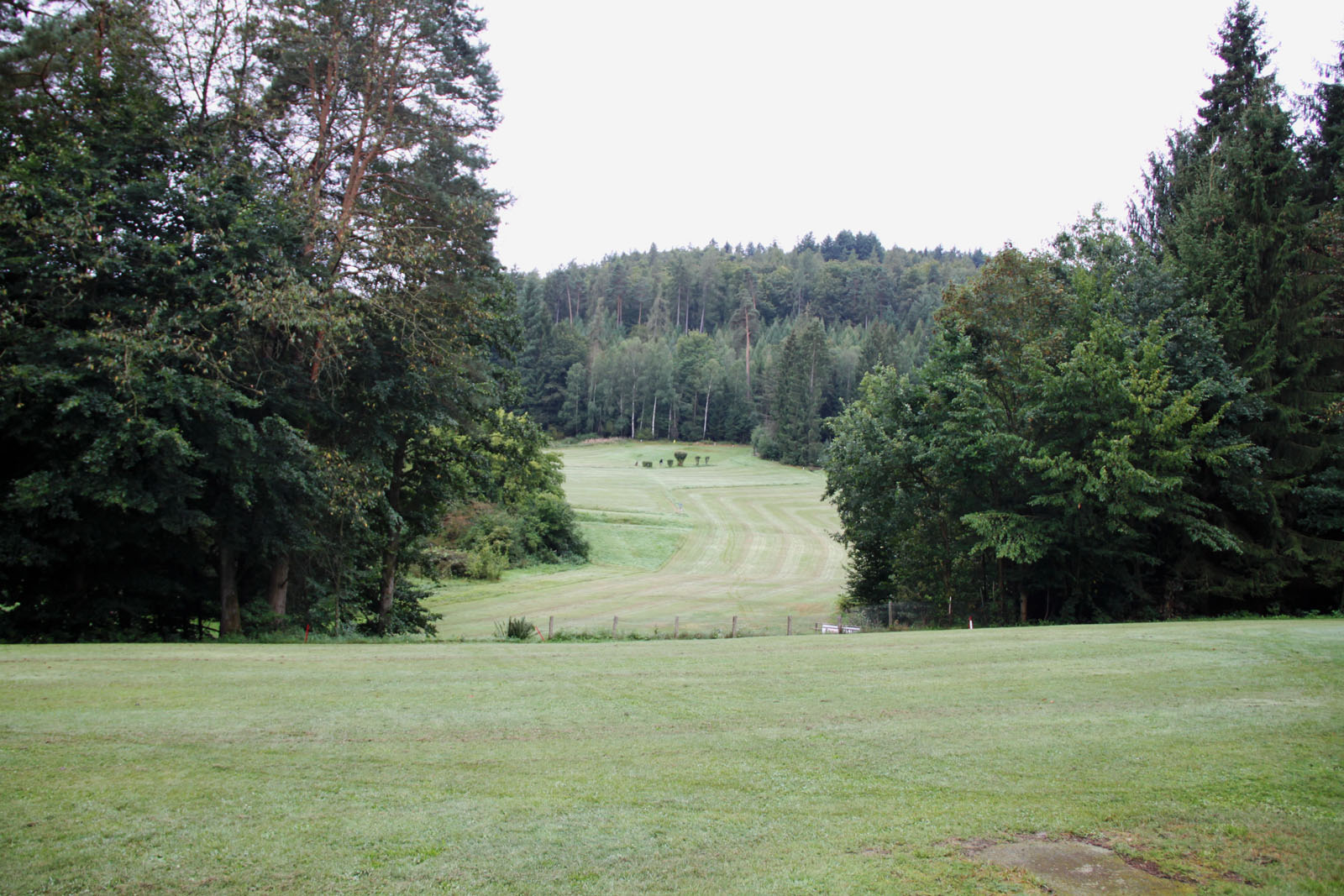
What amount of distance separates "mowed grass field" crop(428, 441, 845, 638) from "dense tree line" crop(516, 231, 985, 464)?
43.8ft

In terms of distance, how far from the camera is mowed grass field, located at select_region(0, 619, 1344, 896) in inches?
213

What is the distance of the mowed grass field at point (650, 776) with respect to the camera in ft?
17.7

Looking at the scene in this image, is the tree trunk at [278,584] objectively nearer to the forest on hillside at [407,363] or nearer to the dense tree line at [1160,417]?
the forest on hillside at [407,363]

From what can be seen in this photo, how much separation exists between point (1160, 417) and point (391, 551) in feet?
79.9

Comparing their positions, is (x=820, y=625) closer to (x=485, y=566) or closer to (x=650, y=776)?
(x=485, y=566)

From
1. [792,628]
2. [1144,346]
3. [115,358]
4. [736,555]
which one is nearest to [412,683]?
[115,358]

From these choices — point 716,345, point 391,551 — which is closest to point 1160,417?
point 391,551

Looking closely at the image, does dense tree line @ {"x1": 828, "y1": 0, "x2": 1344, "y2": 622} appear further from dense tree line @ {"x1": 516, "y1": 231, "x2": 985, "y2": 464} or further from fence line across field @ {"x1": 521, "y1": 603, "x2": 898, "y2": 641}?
dense tree line @ {"x1": 516, "y1": 231, "x2": 985, "y2": 464}

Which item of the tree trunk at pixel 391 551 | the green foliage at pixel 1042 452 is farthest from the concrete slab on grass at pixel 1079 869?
the tree trunk at pixel 391 551

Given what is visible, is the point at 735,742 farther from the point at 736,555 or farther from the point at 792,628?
the point at 736,555

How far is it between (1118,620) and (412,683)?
24.7 m

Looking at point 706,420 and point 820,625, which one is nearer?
point 820,625

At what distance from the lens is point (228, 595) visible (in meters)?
19.5

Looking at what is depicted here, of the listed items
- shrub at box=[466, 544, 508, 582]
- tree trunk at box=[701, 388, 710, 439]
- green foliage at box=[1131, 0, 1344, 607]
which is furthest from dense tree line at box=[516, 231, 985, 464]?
green foliage at box=[1131, 0, 1344, 607]
